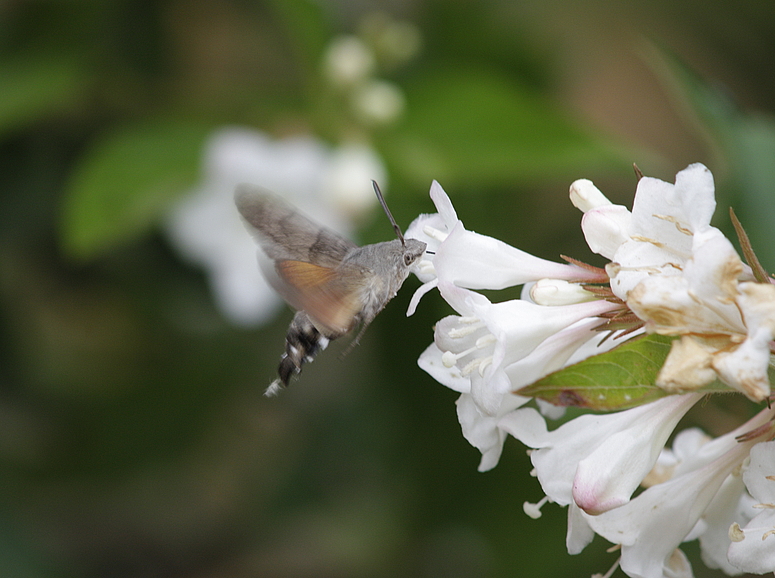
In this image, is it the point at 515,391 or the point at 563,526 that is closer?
the point at 515,391

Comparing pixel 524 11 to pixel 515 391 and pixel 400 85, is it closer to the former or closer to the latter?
pixel 400 85

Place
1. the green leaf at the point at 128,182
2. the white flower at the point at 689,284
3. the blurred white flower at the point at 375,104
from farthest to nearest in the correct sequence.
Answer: the blurred white flower at the point at 375,104 → the green leaf at the point at 128,182 → the white flower at the point at 689,284

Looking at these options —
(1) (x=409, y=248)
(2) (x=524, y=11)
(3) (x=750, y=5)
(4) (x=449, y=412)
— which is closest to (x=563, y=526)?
(4) (x=449, y=412)

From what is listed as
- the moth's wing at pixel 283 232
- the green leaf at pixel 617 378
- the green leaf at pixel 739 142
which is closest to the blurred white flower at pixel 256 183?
the green leaf at pixel 739 142

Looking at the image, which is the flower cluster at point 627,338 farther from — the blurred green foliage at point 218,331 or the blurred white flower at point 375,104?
the blurred white flower at point 375,104

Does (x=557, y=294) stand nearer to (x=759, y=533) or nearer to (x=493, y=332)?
(x=493, y=332)

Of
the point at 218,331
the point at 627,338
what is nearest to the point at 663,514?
the point at 627,338

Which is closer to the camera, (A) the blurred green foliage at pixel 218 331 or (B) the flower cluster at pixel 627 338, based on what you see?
(B) the flower cluster at pixel 627 338
